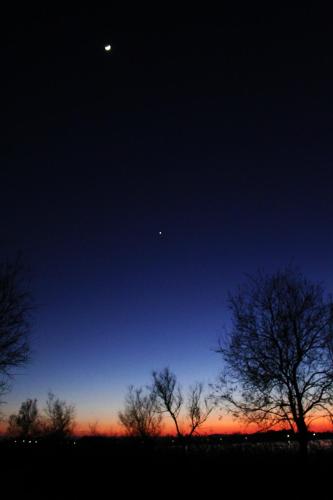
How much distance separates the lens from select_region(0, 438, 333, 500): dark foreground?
52.9 feet

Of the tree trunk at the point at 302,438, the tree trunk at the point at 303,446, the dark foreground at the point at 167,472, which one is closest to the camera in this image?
the dark foreground at the point at 167,472

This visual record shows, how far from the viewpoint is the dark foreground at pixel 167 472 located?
1611 centimetres

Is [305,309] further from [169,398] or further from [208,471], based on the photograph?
[169,398]

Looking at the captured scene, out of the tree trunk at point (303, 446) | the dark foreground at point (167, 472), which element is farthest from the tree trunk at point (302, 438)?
the dark foreground at point (167, 472)

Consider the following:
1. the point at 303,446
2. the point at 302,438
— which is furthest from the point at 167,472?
the point at 302,438

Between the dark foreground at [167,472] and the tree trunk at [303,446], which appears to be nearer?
the dark foreground at [167,472]

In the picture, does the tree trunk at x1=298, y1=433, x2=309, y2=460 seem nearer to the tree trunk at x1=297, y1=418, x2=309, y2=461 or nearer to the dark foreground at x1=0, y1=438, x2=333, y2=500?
the tree trunk at x1=297, y1=418, x2=309, y2=461

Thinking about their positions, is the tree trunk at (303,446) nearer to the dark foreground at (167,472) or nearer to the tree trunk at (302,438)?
the tree trunk at (302,438)

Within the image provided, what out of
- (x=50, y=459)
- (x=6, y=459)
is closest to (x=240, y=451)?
(x=50, y=459)

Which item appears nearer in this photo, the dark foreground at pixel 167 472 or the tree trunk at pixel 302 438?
the dark foreground at pixel 167 472

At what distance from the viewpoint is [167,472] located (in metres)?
17.7

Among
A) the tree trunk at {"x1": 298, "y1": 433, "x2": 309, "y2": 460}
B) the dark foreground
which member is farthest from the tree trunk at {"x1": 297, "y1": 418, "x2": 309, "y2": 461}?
the dark foreground

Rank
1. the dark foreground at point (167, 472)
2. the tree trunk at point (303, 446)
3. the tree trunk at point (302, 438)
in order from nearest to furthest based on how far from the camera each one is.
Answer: the dark foreground at point (167, 472), the tree trunk at point (303, 446), the tree trunk at point (302, 438)

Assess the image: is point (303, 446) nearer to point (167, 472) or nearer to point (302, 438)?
point (302, 438)
